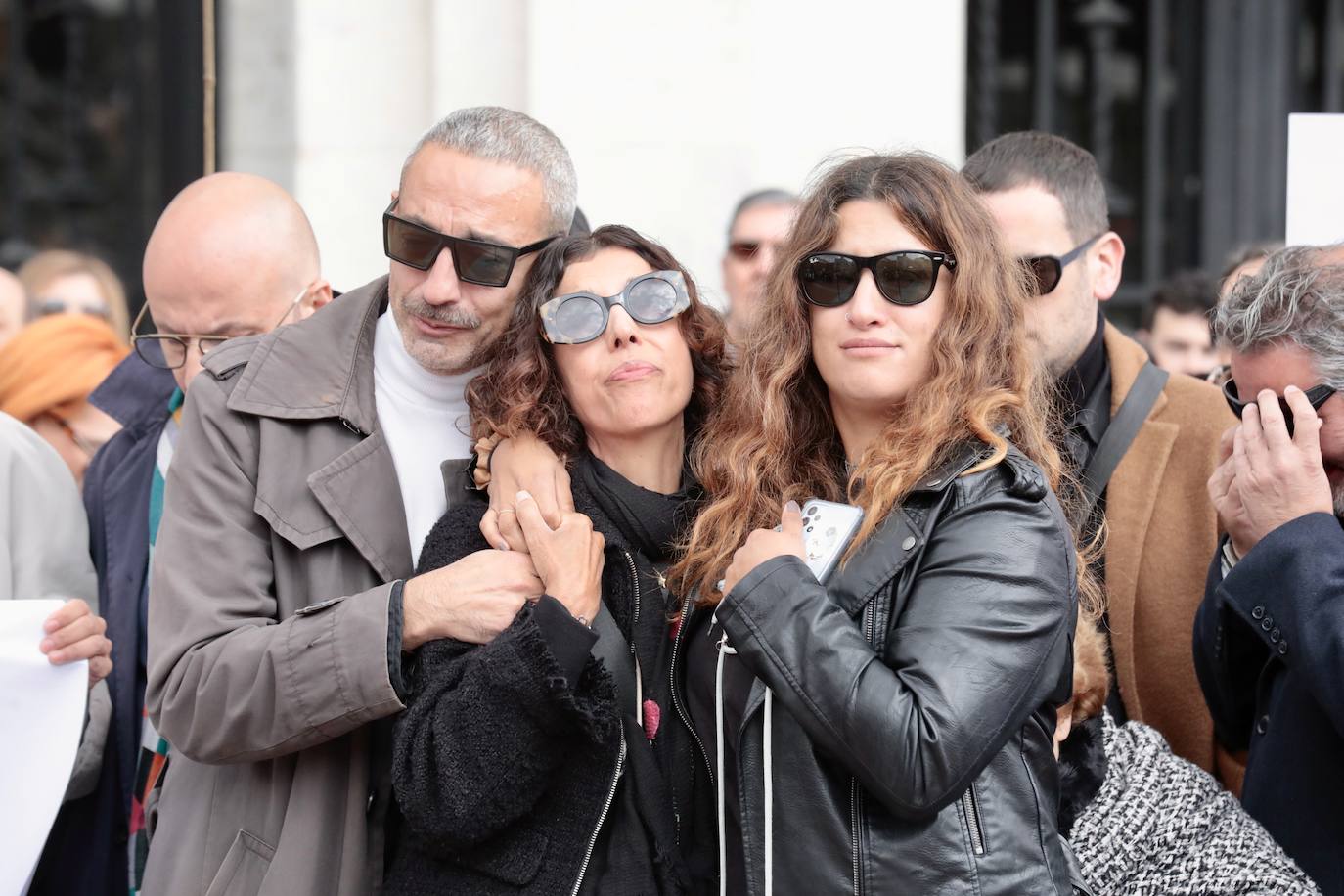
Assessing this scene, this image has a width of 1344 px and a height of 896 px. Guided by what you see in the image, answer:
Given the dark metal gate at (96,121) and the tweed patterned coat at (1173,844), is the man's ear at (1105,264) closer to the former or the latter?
the tweed patterned coat at (1173,844)

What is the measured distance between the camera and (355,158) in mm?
5164

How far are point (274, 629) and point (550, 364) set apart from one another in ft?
2.19

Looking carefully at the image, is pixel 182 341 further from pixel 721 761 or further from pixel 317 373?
pixel 721 761

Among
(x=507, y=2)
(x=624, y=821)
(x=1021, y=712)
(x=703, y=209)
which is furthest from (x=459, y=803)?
(x=507, y=2)

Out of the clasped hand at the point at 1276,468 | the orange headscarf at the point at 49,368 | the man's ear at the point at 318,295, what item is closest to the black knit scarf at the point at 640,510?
the clasped hand at the point at 1276,468

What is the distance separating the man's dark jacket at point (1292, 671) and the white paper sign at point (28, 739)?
2.14 m

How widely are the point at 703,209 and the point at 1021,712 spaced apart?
3076 mm

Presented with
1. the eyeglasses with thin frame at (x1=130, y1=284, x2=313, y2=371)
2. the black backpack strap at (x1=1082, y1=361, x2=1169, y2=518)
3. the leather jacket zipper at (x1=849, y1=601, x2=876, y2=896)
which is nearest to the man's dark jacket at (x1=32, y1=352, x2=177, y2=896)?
the eyeglasses with thin frame at (x1=130, y1=284, x2=313, y2=371)

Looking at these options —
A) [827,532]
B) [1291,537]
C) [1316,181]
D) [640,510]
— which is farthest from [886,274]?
[1316,181]

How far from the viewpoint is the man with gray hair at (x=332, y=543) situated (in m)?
2.40

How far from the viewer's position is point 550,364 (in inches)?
106

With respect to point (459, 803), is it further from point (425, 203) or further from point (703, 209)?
point (703, 209)

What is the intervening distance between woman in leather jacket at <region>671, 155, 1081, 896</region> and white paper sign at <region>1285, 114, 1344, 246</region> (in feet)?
2.30

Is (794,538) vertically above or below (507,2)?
below
